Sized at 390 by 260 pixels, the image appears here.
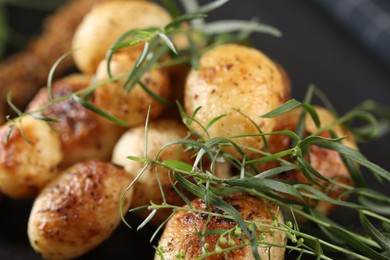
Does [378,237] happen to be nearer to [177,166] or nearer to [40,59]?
[177,166]

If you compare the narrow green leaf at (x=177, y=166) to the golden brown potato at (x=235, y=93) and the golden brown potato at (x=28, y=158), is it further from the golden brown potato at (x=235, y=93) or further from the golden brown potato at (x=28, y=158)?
the golden brown potato at (x=28, y=158)

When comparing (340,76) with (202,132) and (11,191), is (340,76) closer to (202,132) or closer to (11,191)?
(202,132)

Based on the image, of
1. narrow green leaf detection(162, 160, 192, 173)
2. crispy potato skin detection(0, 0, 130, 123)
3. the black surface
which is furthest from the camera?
the black surface

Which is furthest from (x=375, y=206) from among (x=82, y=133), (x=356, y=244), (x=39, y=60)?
(x=39, y=60)

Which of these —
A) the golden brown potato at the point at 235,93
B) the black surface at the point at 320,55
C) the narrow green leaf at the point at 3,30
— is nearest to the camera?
the golden brown potato at the point at 235,93

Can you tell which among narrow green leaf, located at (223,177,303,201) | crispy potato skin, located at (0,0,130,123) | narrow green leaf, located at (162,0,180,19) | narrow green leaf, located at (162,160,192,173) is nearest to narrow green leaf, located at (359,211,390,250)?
narrow green leaf, located at (223,177,303,201)

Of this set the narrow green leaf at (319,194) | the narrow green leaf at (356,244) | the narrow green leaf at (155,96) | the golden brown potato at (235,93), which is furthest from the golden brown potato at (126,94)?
the narrow green leaf at (356,244)

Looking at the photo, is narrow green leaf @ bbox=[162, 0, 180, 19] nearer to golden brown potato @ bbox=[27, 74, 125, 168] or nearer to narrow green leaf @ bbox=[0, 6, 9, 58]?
golden brown potato @ bbox=[27, 74, 125, 168]
